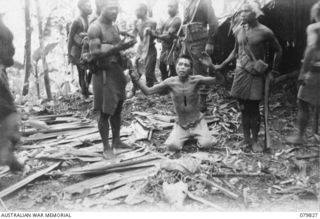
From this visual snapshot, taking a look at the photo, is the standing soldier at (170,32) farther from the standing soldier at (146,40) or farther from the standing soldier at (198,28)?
the standing soldier at (198,28)

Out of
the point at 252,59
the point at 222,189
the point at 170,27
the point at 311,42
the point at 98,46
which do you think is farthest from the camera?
the point at 170,27

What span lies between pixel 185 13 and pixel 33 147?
123 inches

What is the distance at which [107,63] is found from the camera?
13.5 feet

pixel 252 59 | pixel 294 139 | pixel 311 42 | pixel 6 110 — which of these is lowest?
pixel 294 139

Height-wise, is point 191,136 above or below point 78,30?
below

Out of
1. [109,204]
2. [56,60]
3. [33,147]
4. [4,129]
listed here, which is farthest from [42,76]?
[109,204]

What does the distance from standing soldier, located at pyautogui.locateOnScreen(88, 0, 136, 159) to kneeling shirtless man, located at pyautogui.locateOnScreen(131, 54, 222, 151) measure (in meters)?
0.55

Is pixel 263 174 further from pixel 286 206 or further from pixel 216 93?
pixel 216 93

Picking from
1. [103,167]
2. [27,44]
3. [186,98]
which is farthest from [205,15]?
[27,44]

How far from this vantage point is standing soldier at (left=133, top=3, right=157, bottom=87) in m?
7.43

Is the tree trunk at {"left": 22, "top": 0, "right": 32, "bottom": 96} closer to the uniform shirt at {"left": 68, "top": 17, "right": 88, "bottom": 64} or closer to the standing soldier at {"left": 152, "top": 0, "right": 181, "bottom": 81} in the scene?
the uniform shirt at {"left": 68, "top": 17, "right": 88, "bottom": 64}

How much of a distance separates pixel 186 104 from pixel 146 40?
312cm

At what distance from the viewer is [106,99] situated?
418 centimetres

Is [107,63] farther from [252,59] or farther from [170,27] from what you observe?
[170,27]
